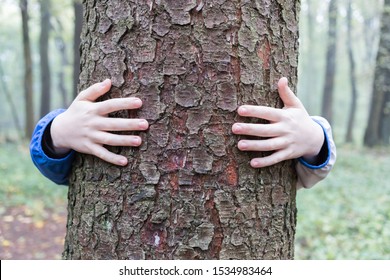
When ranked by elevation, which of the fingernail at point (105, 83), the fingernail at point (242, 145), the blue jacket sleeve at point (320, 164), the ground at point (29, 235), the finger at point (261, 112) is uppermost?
the fingernail at point (105, 83)

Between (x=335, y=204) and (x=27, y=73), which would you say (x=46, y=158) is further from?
(x=27, y=73)

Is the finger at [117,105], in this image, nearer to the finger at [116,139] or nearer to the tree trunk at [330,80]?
the finger at [116,139]

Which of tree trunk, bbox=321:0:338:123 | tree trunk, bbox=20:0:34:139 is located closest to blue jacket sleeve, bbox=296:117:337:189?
tree trunk, bbox=20:0:34:139

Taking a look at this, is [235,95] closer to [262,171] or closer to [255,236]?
[262,171]

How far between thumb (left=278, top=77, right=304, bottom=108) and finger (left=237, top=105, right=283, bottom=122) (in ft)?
0.21

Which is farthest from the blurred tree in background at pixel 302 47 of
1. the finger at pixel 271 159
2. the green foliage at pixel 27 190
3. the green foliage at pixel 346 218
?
the finger at pixel 271 159

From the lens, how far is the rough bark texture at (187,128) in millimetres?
1337

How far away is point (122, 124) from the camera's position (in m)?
1.37

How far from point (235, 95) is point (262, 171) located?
0.29 metres

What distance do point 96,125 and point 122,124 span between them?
11 cm

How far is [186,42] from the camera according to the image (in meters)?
1.33

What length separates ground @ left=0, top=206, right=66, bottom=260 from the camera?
197 inches

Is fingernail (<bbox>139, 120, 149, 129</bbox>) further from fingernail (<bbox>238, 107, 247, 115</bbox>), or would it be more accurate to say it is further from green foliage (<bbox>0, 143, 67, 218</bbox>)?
green foliage (<bbox>0, 143, 67, 218</bbox>)
